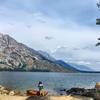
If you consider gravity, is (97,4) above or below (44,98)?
above

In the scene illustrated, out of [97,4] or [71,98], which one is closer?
[71,98]

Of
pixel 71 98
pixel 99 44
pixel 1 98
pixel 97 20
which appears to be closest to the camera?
pixel 1 98

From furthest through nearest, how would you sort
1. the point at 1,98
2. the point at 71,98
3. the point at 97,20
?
the point at 97,20 < the point at 71,98 < the point at 1,98

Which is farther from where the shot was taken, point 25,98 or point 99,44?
point 99,44

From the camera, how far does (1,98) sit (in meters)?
34.2

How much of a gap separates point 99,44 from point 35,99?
13930 millimetres

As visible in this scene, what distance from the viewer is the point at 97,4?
152 feet

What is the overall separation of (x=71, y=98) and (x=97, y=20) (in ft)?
34.6

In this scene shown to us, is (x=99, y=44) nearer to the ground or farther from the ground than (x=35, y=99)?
farther from the ground

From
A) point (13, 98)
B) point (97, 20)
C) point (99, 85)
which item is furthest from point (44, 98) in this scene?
point (99, 85)

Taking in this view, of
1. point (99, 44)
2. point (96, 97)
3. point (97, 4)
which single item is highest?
point (97, 4)

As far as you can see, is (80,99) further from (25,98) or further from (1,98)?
(1,98)

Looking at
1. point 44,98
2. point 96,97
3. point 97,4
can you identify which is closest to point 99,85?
point 96,97

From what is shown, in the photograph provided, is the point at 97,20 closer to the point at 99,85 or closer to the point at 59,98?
the point at 59,98
